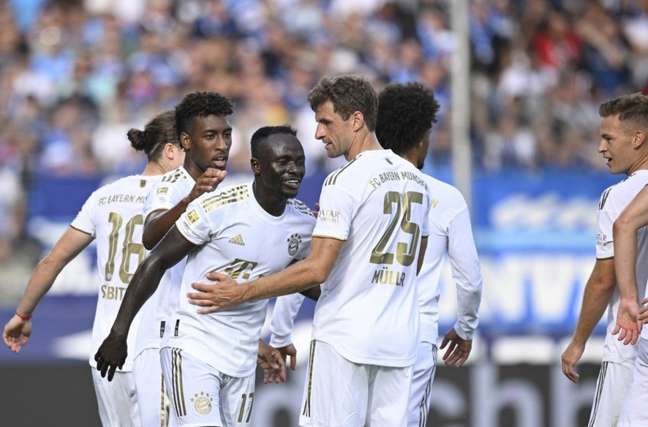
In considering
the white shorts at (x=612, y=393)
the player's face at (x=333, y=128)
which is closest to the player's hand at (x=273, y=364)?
the player's face at (x=333, y=128)

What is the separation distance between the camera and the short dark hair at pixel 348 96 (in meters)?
6.91

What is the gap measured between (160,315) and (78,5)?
33.3 feet

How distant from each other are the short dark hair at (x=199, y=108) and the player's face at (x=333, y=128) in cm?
86

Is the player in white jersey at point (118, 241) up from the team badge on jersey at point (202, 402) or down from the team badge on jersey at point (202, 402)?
up

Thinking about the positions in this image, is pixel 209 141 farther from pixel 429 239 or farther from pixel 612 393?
pixel 612 393

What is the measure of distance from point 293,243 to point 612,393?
6.38 feet

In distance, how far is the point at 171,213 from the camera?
718 cm

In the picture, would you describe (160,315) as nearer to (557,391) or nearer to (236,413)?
(236,413)

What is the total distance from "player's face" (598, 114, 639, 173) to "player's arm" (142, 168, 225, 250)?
86.6 inches

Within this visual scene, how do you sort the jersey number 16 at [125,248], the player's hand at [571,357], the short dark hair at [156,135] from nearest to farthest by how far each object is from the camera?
the player's hand at [571,357] → the jersey number 16 at [125,248] → the short dark hair at [156,135]

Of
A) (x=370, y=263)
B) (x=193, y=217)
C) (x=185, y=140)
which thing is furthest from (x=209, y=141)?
(x=370, y=263)

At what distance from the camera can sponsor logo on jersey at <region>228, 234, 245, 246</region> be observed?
705cm

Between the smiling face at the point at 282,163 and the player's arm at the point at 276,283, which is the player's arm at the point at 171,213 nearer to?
the smiling face at the point at 282,163

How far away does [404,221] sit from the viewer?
6973mm
